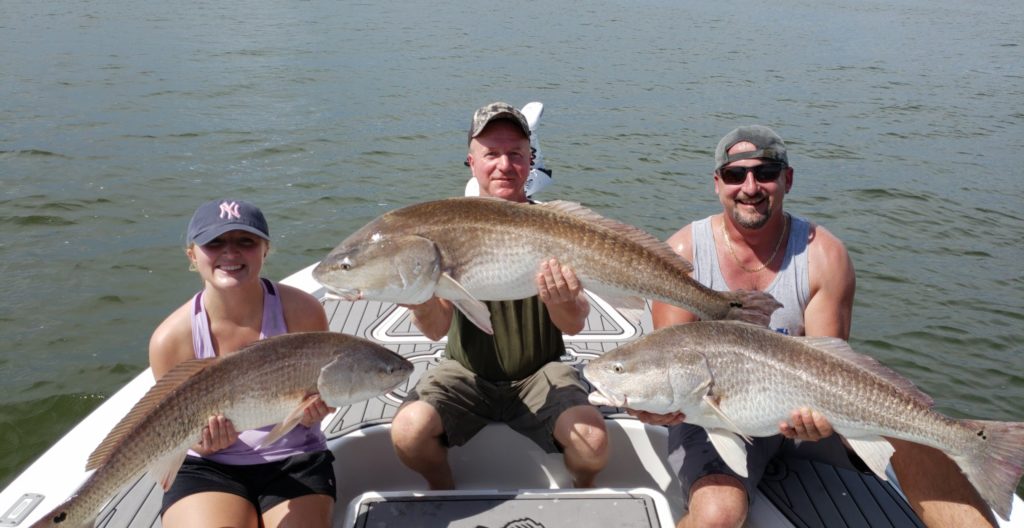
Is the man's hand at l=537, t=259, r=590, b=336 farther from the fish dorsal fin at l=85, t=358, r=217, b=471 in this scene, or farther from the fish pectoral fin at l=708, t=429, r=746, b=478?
the fish dorsal fin at l=85, t=358, r=217, b=471

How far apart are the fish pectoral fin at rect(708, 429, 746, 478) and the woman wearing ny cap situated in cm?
156

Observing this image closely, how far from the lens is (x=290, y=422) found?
2.92 metres

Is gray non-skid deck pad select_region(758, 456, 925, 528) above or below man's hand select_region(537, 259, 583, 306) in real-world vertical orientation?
below

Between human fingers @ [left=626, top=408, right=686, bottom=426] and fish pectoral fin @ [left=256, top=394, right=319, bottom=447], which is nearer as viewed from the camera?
fish pectoral fin @ [left=256, top=394, right=319, bottom=447]

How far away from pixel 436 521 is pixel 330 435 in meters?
0.92

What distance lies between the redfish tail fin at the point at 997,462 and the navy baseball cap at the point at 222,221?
2.83 meters

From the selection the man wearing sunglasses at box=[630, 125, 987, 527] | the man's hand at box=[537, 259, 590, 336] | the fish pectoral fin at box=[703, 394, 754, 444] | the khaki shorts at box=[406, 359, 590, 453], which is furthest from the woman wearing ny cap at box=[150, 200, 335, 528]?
the man wearing sunglasses at box=[630, 125, 987, 527]

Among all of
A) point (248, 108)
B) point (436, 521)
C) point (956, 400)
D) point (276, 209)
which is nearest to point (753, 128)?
point (436, 521)

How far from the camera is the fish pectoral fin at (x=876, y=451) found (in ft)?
9.82

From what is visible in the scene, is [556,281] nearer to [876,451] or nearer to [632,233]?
[632,233]

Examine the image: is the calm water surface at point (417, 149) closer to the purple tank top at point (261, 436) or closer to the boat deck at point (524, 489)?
the boat deck at point (524, 489)

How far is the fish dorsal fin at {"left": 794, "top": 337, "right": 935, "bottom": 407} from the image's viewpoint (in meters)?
2.93

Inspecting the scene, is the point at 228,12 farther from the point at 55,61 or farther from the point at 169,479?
the point at 169,479

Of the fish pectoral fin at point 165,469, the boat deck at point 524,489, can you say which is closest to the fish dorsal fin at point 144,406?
the fish pectoral fin at point 165,469
